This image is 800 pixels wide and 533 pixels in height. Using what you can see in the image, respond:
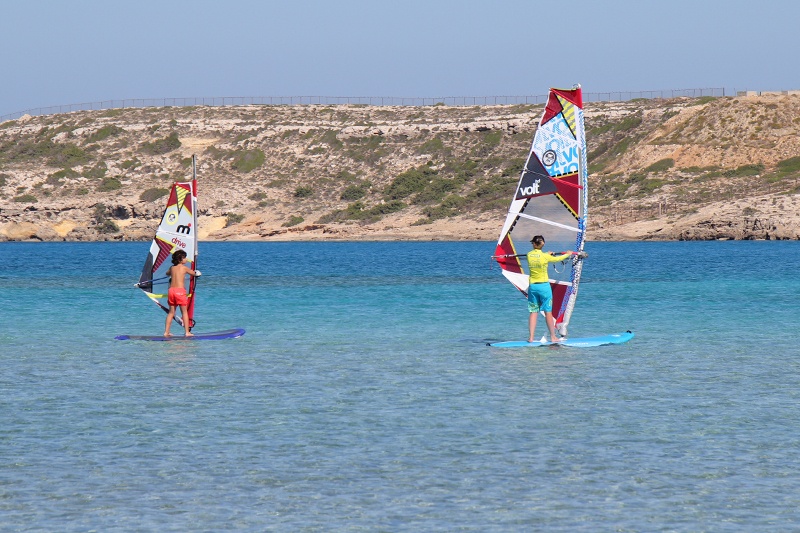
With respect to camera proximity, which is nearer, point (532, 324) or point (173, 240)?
point (532, 324)

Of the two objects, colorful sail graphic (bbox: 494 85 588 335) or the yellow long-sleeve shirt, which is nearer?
the yellow long-sleeve shirt

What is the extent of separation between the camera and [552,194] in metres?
22.0

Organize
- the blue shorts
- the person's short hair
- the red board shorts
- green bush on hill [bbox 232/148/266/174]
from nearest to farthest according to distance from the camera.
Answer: the blue shorts < the person's short hair < the red board shorts < green bush on hill [bbox 232/148/266/174]

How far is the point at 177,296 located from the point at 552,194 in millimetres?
7392

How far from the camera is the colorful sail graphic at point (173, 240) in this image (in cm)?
2462

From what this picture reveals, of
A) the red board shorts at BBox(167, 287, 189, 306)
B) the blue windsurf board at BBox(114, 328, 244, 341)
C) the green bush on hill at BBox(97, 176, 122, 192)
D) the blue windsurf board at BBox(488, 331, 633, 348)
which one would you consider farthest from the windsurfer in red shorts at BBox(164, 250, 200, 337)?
the green bush on hill at BBox(97, 176, 122, 192)

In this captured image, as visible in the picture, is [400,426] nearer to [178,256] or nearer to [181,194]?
[178,256]

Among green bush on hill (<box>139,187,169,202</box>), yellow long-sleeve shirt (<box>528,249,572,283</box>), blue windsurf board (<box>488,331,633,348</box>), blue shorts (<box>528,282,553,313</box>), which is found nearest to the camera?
yellow long-sleeve shirt (<box>528,249,572,283</box>)

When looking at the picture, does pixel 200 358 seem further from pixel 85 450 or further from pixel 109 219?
pixel 109 219

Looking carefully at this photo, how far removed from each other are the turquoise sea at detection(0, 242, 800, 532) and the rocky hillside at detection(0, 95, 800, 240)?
225 feet

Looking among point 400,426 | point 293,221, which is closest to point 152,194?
point 293,221

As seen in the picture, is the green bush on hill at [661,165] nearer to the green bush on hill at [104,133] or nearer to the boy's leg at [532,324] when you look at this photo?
the green bush on hill at [104,133]

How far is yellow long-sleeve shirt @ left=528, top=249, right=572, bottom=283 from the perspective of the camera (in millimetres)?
21172

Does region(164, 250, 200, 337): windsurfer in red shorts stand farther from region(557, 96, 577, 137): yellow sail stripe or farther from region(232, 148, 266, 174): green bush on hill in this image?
region(232, 148, 266, 174): green bush on hill
